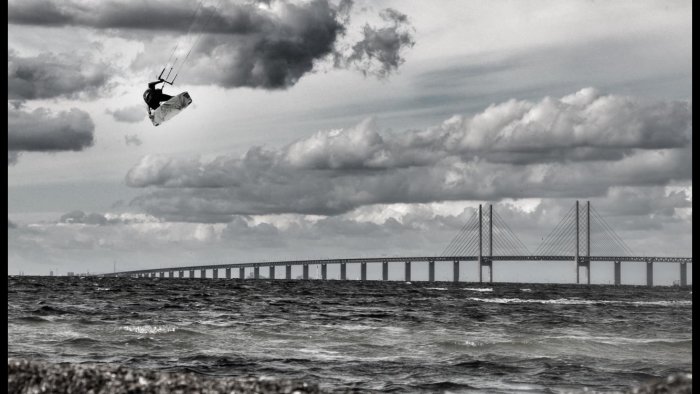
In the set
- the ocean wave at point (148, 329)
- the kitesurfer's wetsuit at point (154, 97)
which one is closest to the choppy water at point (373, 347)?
the ocean wave at point (148, 329)

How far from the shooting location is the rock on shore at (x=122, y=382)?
23.2 feet

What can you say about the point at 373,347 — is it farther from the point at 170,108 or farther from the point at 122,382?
the point at 122,382

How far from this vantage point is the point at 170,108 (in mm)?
12812

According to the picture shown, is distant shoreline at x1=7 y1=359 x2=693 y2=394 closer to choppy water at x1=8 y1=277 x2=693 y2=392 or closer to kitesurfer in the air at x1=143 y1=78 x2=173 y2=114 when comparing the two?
kitesurfer in the air at x1=143 y1=78 x2=173 y2=114

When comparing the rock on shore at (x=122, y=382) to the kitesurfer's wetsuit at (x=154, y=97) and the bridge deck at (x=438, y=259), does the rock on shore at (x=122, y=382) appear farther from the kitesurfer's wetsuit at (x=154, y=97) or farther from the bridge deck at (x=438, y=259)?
the bridge deck at (x=438, y=259)

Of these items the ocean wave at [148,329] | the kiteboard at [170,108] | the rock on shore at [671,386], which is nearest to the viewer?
the rock on shore at [671,386]

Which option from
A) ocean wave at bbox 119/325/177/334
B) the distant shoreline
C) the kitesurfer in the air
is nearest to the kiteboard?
the kitesurfer in the air

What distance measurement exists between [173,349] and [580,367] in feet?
29.6

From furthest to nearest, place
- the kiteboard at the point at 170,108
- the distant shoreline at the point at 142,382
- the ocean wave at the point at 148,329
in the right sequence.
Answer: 1. the ocean wave at the point at 148,329
2. the kiteboard at the point at 170,108
3. the distant shoreline at the point at 142,382

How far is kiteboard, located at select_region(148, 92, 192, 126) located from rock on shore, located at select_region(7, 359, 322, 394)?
5.24 meters

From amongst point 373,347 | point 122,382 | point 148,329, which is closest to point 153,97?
point 122,382

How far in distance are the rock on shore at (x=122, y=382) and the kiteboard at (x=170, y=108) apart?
524 cm

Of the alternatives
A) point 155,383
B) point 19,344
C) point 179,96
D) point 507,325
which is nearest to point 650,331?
point 507,325

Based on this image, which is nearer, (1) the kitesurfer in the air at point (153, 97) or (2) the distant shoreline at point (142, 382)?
(2) the distant shoreline at point (142, 382)
